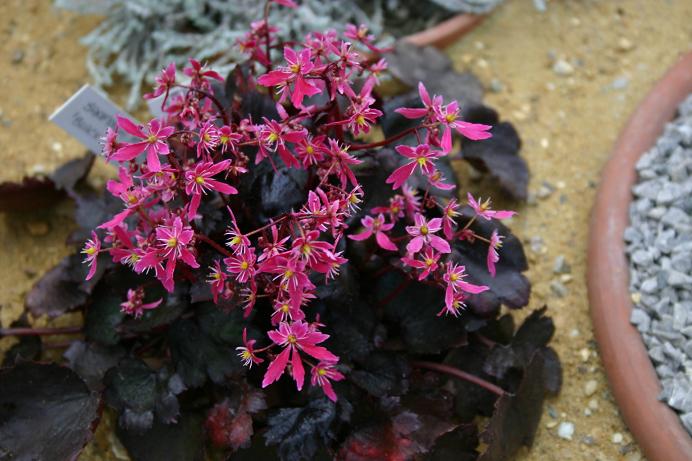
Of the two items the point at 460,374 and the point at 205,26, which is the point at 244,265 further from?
the point at 205,26

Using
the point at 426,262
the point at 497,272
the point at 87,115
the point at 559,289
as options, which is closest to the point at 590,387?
the point at 559,289

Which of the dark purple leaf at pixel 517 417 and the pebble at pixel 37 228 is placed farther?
the pebble at pixel 37 228

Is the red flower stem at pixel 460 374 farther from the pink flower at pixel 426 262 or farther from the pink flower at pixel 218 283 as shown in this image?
the pink flower at pixel 218 283

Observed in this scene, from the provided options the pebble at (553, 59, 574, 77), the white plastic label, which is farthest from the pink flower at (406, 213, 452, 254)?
the pebble at (553, 59, 574, 77)

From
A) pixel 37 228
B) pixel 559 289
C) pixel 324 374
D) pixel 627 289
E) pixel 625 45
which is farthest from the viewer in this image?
pixel 625 45

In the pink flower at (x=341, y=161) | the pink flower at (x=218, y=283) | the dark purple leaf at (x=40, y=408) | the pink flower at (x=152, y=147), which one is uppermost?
the pink flower at (x=152, y=147)

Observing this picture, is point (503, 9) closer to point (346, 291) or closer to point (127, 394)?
point (346, 291)

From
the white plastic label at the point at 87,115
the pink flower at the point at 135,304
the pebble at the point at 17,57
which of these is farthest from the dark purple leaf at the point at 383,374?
the pebble at the point at 17,57
